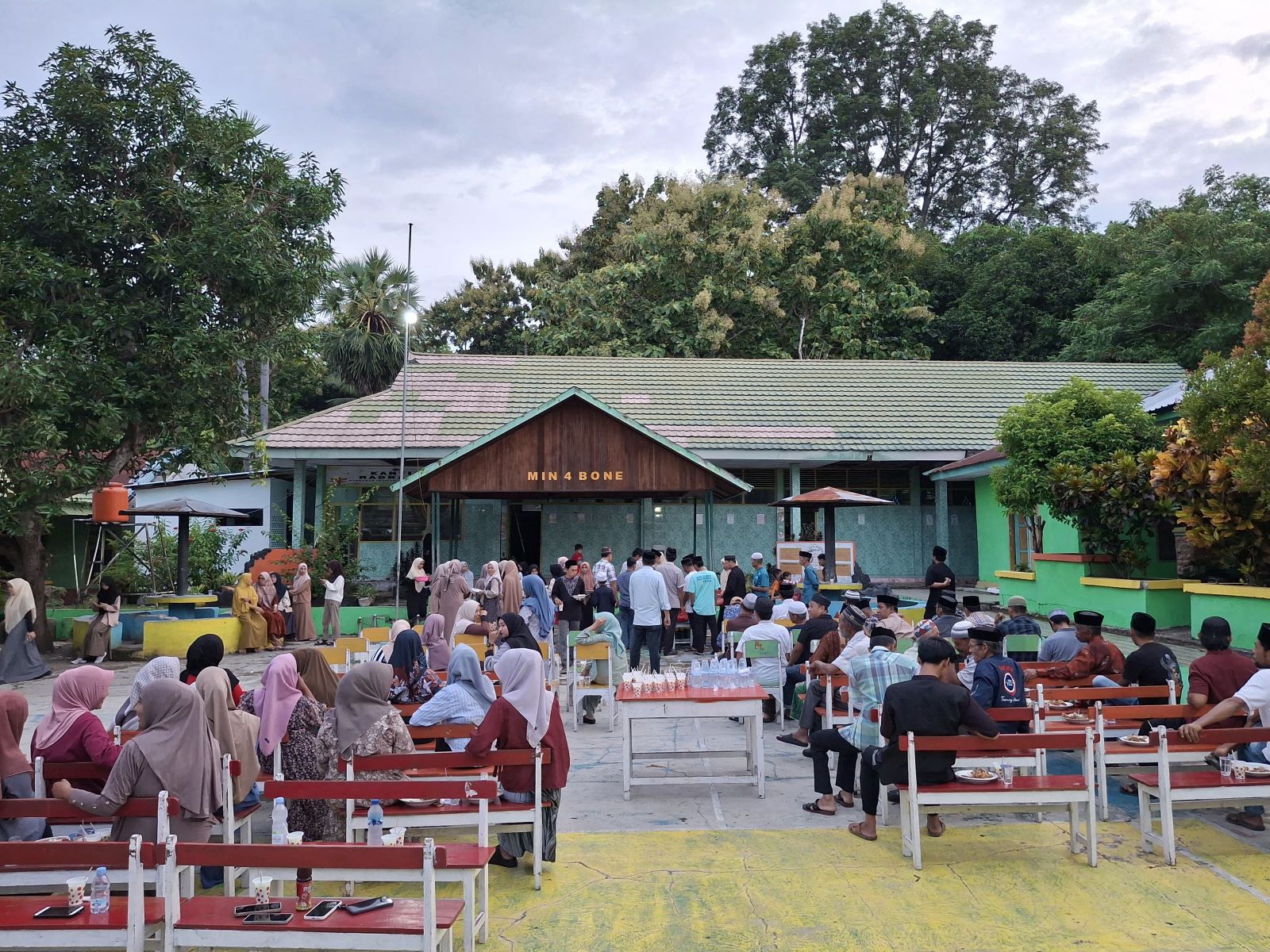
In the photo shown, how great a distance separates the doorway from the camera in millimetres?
21734

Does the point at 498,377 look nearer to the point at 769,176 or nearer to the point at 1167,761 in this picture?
the point at 1167,761

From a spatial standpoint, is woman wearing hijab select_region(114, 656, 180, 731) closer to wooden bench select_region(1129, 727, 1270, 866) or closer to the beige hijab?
the beige hijab

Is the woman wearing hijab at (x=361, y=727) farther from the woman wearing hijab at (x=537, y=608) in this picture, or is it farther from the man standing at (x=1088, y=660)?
the woman wearing hijab at (x=537, y=608)

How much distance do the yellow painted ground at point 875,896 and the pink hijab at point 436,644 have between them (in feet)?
11.8

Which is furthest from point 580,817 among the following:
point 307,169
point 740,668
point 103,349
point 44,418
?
point 307,169

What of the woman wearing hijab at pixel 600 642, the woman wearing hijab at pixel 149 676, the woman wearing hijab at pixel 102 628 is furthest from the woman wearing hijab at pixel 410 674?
the woman wearing hijab at pixel 102 628

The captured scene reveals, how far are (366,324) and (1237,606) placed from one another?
30.4 meters


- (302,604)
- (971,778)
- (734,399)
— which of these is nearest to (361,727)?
(971,778)

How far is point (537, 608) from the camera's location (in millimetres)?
13219

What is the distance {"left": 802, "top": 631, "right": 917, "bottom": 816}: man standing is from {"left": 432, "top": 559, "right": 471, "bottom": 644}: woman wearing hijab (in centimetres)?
713

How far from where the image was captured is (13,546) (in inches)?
879

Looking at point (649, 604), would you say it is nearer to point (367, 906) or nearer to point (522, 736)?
point (522, 736)

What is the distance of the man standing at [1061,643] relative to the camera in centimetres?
954

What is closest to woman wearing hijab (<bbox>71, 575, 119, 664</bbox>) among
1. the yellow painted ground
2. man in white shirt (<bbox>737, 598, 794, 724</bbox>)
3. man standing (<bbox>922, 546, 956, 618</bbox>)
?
man in white shirt (<bbox>737, 598, 794, 724</bbox>)
